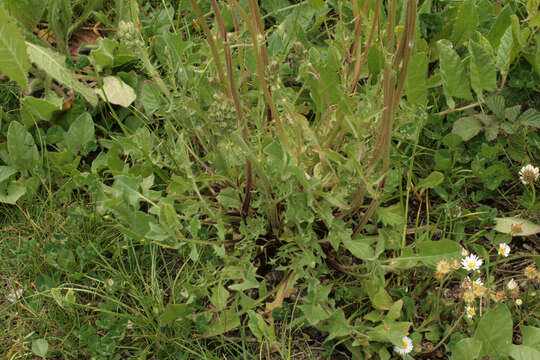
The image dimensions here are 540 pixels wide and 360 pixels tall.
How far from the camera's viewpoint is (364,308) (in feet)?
6.04

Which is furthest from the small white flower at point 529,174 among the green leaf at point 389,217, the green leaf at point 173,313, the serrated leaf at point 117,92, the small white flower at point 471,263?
the serrated leaf at point 117,92

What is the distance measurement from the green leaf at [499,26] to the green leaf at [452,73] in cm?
25

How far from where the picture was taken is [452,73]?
2.07 meters

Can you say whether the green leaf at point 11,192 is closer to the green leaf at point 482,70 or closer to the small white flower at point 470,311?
the small white flower at point 470,311

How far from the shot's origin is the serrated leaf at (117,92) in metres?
2.27

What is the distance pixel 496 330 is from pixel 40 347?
1350 millimetres

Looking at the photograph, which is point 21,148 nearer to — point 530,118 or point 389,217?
point 389,217

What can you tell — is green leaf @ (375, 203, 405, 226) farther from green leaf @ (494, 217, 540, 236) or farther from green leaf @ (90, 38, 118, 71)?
green leaf @ (90, 38, 118, 71)

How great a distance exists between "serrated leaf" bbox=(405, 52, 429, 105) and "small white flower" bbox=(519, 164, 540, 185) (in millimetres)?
422

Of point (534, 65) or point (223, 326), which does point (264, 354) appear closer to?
point (223, 326)

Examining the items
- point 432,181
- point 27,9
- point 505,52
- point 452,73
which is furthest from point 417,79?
point 27,9

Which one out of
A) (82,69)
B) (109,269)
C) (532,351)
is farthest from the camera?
(82,69)

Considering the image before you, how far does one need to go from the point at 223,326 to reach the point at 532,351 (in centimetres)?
90

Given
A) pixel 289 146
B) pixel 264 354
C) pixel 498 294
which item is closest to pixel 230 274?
pixel 264 354
